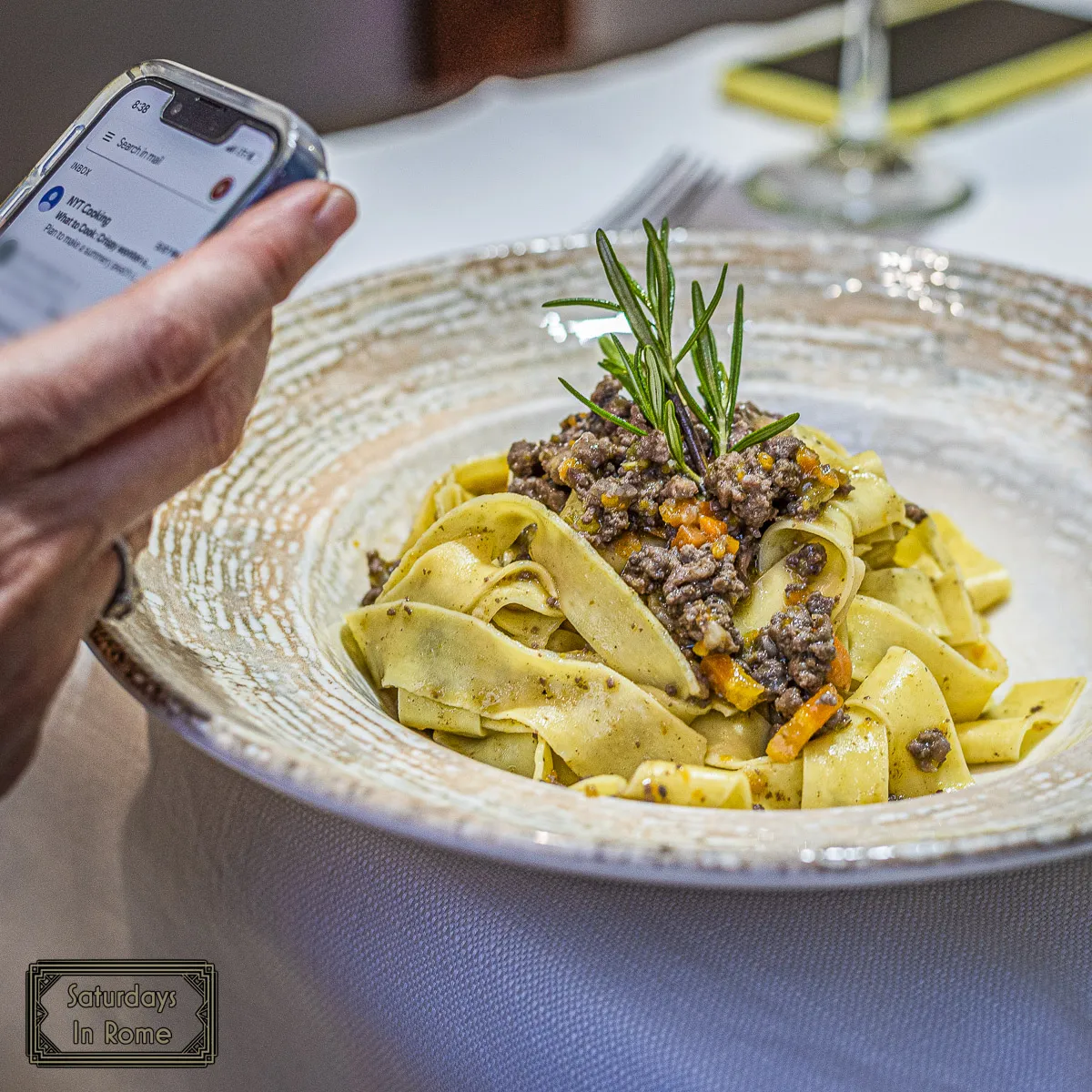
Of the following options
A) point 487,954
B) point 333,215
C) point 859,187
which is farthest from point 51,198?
point 859,187

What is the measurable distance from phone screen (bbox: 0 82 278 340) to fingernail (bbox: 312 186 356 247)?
6.5 inches

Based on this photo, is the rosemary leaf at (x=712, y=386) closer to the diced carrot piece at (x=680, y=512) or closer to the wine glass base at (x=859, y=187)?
the diced carrot piece at (x=680, y=512)

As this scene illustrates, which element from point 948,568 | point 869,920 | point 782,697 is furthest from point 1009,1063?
point 948,568

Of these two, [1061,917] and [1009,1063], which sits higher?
[1061,917]

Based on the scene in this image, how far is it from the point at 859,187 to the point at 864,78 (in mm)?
454

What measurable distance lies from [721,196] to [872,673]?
2863mm

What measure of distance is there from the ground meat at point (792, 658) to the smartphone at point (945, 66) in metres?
3.47

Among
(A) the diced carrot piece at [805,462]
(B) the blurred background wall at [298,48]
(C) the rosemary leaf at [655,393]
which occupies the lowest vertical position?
(A) the diced carrot piece at [805,462]

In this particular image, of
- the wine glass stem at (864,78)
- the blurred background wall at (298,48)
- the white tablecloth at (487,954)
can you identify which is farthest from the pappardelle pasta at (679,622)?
the blurred background wall at (298,48)

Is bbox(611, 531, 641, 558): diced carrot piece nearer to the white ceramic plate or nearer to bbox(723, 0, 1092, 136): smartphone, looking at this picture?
the white ceramic plate

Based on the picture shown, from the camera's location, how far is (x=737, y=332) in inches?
99.7

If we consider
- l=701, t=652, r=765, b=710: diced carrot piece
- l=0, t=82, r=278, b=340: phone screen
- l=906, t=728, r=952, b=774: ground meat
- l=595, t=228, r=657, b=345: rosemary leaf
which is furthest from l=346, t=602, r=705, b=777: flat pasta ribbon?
l=0, t=82, r=278, b=340: phone screen

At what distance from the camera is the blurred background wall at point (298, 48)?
246 inches

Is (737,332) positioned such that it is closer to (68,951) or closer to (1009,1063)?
(1009,1063)
